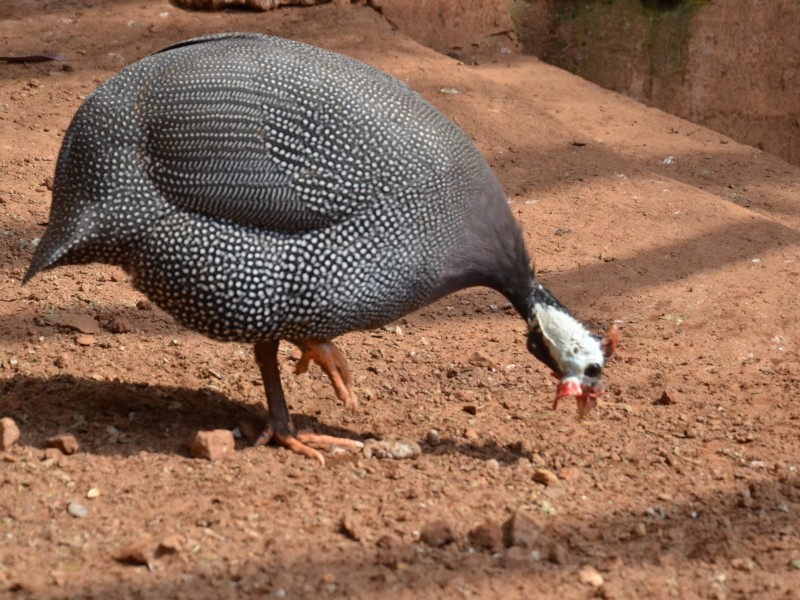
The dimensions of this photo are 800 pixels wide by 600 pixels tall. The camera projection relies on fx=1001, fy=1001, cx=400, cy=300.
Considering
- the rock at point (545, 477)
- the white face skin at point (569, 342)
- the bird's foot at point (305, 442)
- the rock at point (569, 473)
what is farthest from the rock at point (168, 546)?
the white face skin at point (569, 342)

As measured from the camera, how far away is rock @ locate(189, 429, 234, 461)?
3271 mm

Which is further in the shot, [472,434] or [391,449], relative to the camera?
[472,434]

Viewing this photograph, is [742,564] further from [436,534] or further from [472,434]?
[472,434]

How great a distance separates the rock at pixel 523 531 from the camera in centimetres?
288

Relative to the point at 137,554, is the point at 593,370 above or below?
above

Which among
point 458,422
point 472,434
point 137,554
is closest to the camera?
point 137,554

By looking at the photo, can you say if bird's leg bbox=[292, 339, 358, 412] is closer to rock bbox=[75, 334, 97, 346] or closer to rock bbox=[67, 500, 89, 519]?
rock bbox=[67, 500, 89, 519]

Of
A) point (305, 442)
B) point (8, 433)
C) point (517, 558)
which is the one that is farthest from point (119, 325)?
point (517, 558)

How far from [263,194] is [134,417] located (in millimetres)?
1092

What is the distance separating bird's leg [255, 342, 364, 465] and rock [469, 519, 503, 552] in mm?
746

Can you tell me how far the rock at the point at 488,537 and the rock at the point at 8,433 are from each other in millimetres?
1529

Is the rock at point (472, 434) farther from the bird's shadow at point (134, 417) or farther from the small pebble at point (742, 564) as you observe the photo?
the small pebble at point (742, 564)

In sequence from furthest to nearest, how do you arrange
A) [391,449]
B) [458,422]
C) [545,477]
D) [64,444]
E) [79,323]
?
[79,323] < [458,422] < [391,449] < [545,477] < [64,444]

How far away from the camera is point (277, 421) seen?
3.51m
